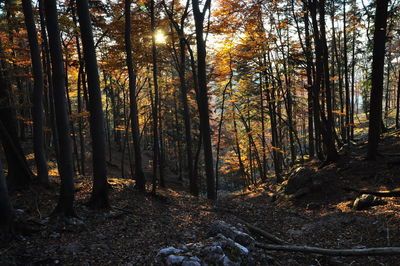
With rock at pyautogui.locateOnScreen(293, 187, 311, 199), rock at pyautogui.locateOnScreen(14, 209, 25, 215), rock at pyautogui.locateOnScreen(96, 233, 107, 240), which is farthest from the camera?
rock at pyautogui.locateOnScreen(293, 187, 311, 199)

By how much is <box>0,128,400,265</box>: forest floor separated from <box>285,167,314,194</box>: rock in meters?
0.86

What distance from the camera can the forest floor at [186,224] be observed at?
5207mm

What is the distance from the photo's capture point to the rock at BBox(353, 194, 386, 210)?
27.8 feet

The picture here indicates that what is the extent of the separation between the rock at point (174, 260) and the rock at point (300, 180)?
32.9 ft

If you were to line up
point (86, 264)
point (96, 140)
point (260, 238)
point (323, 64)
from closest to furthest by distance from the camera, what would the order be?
point (86, 264), point (260, 238), point (96, 140), point (323, 64)

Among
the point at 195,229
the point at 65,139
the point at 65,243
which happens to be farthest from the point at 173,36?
the point at 65,243

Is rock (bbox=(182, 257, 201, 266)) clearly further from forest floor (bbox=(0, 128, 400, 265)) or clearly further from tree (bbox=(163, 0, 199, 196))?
tree (bbox=(163, 0, 199, 196))

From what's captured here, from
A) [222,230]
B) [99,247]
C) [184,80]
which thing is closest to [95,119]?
[99,247]

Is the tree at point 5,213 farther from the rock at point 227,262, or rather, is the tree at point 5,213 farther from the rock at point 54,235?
the rock at point 227,262

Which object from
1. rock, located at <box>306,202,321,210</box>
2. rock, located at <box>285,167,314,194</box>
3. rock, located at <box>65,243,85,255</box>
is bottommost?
rock, located at <box>306,202,321,210</box>

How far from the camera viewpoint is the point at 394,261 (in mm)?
5398

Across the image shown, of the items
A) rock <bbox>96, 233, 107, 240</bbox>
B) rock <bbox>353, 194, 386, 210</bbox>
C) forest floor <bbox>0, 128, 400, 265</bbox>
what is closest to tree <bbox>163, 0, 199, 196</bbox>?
forest floor <bbox>0, 128, 400, 265</bbox>

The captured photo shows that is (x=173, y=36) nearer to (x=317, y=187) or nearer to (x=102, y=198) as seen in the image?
(x=102, y=198)

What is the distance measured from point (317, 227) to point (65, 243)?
7.28m
